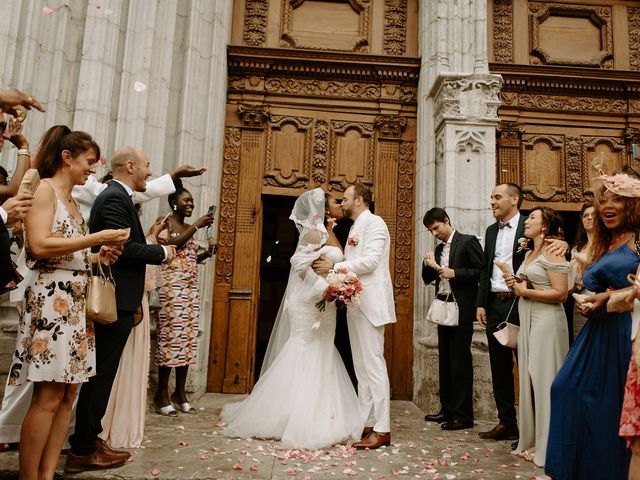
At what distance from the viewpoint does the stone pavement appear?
3.50 metres

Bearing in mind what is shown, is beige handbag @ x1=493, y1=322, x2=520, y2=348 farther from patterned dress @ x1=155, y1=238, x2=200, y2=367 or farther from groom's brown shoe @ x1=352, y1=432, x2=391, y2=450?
patterned dress @ x1=155, y1=238, x2=200, y2=367

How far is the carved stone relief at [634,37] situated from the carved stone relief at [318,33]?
12.2ft

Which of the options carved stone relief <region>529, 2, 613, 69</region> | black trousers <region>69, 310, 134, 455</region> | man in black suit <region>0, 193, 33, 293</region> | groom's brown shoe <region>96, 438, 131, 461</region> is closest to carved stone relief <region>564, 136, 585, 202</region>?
carved stone relief <region>529, 2, 613, 69</region>

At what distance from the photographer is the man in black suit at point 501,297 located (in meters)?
4.70

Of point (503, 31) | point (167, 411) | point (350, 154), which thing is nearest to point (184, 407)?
point (167, 411)

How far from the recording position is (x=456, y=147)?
6047 mm

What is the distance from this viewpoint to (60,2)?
5.64m

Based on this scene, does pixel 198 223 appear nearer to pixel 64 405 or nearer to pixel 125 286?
pixel 125 286

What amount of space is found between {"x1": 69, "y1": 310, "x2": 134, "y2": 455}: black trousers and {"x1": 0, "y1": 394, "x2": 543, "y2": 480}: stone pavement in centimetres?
21

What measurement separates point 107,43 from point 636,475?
601cm

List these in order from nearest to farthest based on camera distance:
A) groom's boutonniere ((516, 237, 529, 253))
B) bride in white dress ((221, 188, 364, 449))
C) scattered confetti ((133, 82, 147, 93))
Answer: bride in white dress ((221, 188, 364, 449)) < groom's boutonniere ((516, 237, 529, 253)) < scattered confetti ((133, 82, 147, 93))

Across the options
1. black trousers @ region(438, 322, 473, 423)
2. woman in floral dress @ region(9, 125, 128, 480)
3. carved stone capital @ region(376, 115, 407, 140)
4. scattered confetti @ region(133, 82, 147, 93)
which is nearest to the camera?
woman in floral dress @ region(9, 125, 128, 480)

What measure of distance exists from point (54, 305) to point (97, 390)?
0.78 m

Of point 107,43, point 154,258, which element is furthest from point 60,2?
point 154,258
